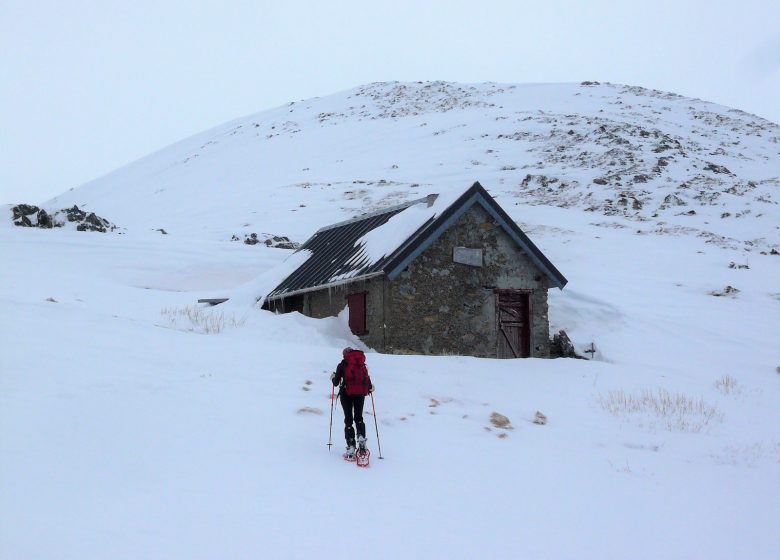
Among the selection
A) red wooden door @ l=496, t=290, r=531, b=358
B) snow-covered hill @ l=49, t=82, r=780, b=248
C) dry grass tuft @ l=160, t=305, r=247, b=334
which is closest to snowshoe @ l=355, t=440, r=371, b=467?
dry grass tuft @ l=160, t=305, r=247, b=334

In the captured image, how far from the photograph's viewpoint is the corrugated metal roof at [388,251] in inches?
683

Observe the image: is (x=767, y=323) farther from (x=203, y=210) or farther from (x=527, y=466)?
(x=203, y=210)

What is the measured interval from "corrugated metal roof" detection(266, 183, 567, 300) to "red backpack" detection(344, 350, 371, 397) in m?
7.13

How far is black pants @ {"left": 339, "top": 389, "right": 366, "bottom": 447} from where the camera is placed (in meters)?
9.37

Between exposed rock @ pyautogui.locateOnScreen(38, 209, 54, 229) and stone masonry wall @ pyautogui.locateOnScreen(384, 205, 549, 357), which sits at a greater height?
exposed rock @ pyautogui.locateOnScreen(38, 209, 54, 229)

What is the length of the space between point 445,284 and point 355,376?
28.2 ft

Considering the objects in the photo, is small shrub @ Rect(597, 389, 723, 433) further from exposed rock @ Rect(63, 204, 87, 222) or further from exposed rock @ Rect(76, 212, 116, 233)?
exposed rock @ Rect(63, 204, 87, 222)

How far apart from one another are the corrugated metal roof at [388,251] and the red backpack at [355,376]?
713 cm

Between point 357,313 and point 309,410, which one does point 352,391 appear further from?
point 357,313

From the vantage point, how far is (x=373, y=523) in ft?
24.2

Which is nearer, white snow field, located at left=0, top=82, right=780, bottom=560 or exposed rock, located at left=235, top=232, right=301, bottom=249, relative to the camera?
white snow field, located at left=0, top=82, right=780, bottom=560

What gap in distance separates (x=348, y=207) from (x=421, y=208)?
21788mm

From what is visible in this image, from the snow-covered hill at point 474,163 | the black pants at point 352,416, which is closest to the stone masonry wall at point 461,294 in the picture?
the black pants at point 352,416

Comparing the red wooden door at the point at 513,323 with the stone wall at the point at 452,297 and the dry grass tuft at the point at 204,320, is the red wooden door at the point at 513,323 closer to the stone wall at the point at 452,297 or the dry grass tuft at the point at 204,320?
the stone wall at the point at 452,297
